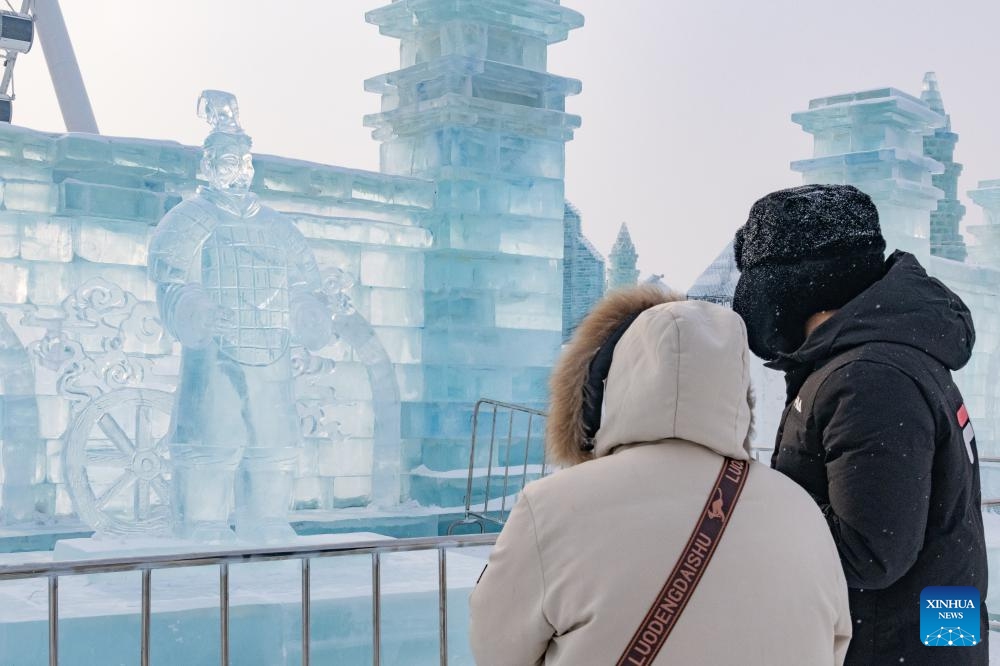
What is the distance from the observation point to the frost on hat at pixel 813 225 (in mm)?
2041

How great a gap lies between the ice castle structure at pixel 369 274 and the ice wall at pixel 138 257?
0.01 metres

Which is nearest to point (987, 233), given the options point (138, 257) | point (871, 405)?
point (138, 257)

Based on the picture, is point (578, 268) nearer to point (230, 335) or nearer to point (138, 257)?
point (138, 257)

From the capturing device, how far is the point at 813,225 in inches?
80.6

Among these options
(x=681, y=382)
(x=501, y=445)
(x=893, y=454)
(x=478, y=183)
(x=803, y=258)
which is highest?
(x=478, y=183)

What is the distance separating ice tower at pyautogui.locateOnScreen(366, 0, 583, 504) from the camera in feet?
28.5

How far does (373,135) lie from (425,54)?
0.76 m

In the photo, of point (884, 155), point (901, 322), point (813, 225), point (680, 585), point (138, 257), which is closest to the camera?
point (680, 585)

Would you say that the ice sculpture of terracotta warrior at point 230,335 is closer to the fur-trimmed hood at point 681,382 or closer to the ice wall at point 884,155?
the fur-trimmed hood at point 681,382

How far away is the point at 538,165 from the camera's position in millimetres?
9172

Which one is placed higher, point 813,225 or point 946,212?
point 946,212

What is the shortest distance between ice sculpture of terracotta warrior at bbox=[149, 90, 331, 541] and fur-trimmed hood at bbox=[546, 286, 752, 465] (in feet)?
15.1

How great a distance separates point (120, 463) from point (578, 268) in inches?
322

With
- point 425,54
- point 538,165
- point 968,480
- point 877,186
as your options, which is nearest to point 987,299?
point 877,186
